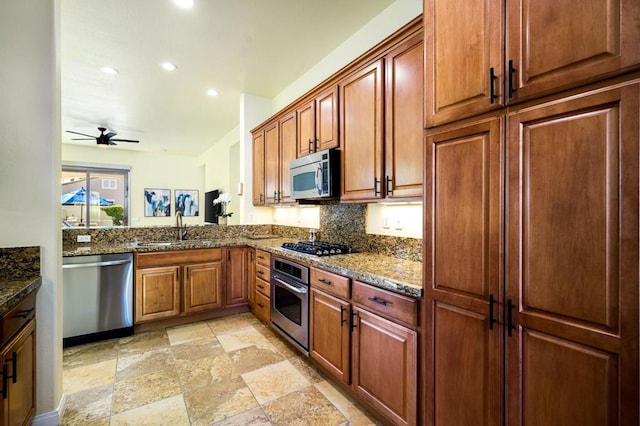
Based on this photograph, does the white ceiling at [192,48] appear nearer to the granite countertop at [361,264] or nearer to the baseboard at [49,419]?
the granite countertop at [361,264]

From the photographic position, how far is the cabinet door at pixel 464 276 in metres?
1.15

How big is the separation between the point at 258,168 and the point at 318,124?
152cm

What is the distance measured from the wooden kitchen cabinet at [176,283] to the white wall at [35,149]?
1359 mm

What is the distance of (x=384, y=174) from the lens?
6.78 ft

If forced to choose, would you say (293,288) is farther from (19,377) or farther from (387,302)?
(19,377)

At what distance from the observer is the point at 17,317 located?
1.40 metres

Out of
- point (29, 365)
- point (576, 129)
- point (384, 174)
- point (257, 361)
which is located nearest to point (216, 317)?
point (257, 361)

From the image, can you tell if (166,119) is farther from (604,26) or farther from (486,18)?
(604,26)

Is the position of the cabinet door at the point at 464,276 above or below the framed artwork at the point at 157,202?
below

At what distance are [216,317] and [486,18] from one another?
3738mm

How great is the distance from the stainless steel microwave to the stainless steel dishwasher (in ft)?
6.31

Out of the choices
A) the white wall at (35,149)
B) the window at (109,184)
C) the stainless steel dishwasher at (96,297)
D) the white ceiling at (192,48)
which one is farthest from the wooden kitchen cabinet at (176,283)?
the window at (109,184)

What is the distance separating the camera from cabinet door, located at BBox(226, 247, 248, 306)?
3604mm

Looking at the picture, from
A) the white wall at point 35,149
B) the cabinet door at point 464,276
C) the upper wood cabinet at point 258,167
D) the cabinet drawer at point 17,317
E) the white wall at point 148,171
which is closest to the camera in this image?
the cabinet door at point 464,276
